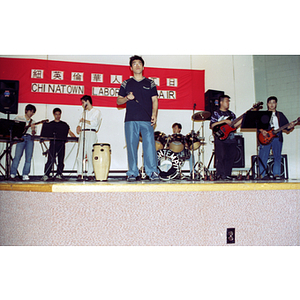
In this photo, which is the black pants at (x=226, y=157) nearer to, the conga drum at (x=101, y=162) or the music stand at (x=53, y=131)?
the conga drum at (x=101, y=162)

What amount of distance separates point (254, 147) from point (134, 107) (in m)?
4.26

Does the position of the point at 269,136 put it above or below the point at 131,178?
above

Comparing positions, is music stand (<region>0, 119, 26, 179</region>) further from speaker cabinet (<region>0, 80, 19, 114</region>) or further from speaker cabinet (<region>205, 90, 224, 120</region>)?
speaker cabinet (<region>205, 90, 224, 120</region>)

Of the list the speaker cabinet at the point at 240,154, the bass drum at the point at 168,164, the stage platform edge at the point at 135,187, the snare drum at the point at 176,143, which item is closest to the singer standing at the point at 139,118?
the stage platform edge at the point at 135,187

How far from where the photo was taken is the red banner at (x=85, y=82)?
5.93 meters

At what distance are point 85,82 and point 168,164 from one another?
2.96m

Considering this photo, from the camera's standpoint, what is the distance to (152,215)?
1.90 metres

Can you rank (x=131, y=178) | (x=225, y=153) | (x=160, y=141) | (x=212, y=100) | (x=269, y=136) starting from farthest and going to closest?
(x=212, y=100) < (x=160, y=141) < (x=269, y=136) < (x=225, y=153) < (x=131, y=178)

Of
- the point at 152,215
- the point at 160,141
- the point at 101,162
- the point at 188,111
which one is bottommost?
the point at 152,215

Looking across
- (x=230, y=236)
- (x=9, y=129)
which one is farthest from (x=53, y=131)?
(x=230, y=236)

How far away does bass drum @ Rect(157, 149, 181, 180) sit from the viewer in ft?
16.8

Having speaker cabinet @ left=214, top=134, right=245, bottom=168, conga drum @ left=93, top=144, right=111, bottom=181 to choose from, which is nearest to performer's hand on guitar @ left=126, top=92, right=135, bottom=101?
conga drum @ left=93, top=144, right=111, bottom=181

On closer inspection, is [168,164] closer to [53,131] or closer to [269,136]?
[269,136]

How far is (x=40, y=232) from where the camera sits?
188cm
